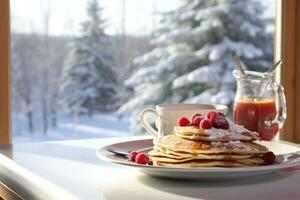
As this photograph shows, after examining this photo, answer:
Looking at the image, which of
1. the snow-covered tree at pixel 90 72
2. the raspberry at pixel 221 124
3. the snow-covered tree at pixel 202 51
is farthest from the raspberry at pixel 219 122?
the snow-covered tree at pixel 202 51

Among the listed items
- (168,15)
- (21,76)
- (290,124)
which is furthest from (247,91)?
A: (168,15)

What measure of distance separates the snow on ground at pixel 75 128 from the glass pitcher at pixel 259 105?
13.9 ft

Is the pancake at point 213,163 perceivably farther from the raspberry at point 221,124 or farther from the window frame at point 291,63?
the window frame at point 291,63

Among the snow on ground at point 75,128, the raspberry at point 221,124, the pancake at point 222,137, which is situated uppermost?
the raspberry at point 221,124

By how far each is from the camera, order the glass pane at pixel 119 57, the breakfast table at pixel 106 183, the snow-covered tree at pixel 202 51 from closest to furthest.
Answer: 1. the breakfast table at pixel 106 183
2. the glass pane at pixel 119 57
3. the snow-covered tree at pixel 202 51

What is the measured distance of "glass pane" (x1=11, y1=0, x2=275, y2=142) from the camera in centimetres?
544

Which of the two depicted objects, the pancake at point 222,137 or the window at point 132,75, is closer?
the pancake at point 222,137

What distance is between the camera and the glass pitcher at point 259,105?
132 cm

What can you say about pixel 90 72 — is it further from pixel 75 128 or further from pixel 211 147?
pixel 211 147

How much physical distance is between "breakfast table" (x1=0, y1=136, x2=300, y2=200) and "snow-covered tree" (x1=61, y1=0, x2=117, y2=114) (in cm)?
468

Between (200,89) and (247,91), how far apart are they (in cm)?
493

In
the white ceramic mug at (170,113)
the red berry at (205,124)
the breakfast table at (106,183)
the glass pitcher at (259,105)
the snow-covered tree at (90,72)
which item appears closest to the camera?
the breakfast table at (106,183)

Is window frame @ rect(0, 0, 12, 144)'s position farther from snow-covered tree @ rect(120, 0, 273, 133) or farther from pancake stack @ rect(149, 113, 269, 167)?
snow-covered tree @ rect(120, 0, 273, 133)

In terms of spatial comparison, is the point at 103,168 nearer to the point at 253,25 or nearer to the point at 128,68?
the point at 128,68
